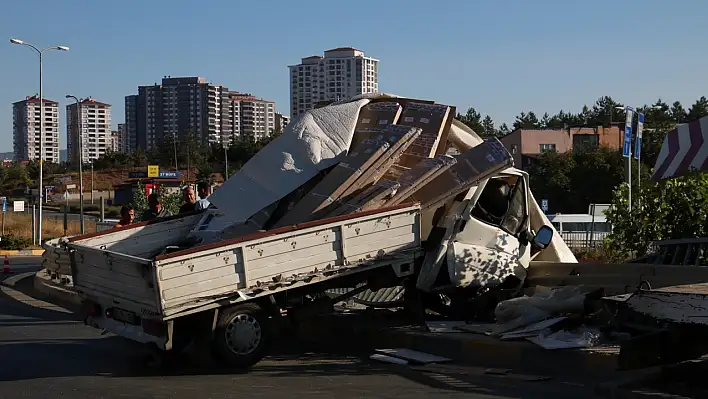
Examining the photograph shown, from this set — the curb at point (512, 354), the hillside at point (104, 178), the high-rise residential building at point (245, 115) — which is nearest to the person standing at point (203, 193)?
the curb at point (512, 354)

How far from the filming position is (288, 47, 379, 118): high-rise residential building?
118 meters

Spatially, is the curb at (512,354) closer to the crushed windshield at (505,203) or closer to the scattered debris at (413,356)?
the scattered debris at (413,356)

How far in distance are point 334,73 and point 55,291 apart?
106m

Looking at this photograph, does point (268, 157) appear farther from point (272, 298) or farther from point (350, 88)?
point (350, 88)

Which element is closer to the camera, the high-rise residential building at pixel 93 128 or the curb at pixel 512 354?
the curb at pixel 512 354

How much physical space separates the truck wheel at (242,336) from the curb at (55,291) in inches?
272

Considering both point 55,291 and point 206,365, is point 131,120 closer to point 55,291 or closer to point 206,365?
point 55,291

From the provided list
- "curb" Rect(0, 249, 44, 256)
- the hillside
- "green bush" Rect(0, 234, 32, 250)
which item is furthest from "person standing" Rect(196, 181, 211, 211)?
the hillside

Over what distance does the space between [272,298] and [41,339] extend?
12.8ft

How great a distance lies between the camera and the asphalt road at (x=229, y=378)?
7527 millimetres

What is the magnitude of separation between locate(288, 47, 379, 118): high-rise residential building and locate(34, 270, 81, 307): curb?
9753 centimetres

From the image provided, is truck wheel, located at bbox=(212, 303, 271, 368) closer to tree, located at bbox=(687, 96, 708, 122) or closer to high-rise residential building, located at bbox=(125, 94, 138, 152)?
tree, located at bbox=(687, 96, 708, 122)

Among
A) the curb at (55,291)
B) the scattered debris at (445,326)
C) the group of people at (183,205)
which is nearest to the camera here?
the scattered debris at (445,326)

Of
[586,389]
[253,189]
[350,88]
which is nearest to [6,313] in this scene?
[253,189]
